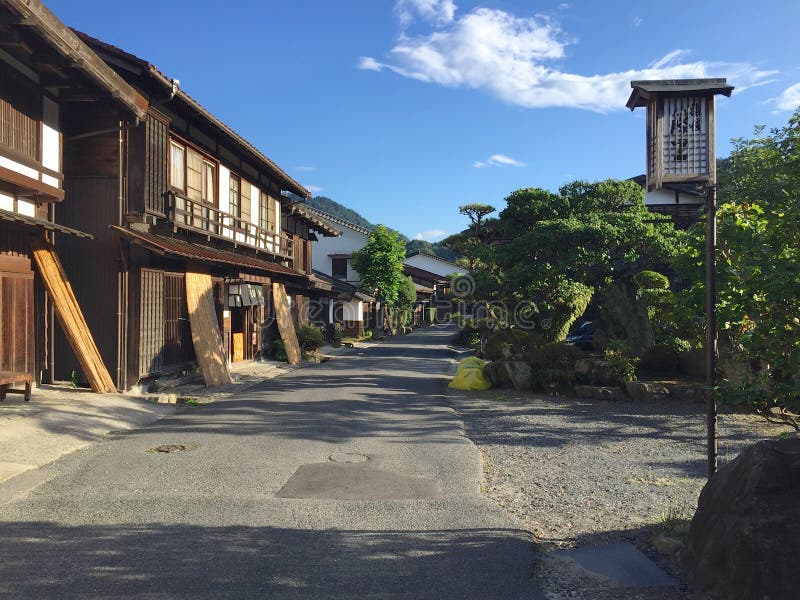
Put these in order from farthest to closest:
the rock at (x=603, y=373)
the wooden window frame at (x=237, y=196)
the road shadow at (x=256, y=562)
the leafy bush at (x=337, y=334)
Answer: the leafy bush at (x=337, y=334) → the wooden window frame at (x=237, y=196) → the rock at (x=603, y=373) → the road shadow at (x=256, y=562)

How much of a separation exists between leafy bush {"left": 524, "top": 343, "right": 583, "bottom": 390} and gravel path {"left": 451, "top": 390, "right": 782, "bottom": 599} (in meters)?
0.85

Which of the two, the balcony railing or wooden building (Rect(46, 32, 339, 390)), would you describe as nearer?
wooden building (Rect(46, 32, 339, 390))

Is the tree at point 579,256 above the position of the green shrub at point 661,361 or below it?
above

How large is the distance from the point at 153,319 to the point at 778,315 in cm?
1170

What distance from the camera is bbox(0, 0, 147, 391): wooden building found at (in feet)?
30.6

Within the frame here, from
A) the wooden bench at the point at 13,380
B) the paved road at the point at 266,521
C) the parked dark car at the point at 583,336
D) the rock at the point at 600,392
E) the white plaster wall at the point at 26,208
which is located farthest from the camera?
the parked dark car at the point at 583,336

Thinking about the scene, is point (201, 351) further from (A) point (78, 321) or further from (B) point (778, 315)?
(B) point (778, 315)

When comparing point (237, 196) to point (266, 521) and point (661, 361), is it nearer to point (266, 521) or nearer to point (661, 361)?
point (661, 361)

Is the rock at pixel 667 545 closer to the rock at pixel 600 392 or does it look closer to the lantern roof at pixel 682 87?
the lantern roof at pixel 682 87

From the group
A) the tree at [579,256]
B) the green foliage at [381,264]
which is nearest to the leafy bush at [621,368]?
the tree at [579,256]

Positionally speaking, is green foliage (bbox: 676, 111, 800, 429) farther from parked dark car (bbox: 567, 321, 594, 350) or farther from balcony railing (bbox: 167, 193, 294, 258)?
parked dark car (bbox: 567, 321, 594, 350)

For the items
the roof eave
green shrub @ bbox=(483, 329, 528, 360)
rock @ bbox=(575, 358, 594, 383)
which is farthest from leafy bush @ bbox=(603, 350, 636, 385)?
the roof eave

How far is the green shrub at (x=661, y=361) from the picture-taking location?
535 inches

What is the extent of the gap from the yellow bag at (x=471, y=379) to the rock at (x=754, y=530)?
10.2m
